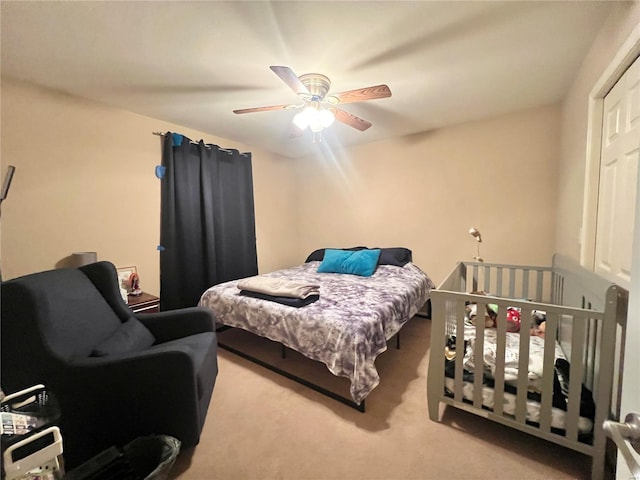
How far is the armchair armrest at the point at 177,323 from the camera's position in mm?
1855

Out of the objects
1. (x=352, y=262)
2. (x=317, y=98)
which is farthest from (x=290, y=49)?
(x=352, y=262)

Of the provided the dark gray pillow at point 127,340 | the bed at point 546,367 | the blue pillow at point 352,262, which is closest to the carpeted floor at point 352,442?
the bed at point 546,367

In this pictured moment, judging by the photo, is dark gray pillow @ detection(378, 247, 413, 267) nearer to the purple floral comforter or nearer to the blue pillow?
the blue pillow

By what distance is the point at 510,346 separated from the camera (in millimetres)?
1704

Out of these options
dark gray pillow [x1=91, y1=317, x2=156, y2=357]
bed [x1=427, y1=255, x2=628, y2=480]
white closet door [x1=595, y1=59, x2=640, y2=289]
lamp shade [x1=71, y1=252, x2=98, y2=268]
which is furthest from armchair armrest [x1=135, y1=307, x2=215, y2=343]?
white closet door [x1=595, y1=59, x2=640, y2=289]

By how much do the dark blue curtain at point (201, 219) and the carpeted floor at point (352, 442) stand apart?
4.57 ft

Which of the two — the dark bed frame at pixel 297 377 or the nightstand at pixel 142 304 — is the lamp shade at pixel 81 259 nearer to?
the nightstand at pixel 142 304

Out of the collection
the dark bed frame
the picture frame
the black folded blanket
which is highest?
the picture frame

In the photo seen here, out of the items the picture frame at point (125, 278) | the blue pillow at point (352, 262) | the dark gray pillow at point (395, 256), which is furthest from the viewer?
the dark gray pillow at point (395, 256)

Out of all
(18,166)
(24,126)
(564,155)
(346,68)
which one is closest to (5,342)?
(18,166)

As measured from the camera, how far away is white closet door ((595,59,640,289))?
127cm

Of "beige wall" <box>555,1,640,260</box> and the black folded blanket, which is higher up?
"beige wall" <box>555,1,640,260</box>

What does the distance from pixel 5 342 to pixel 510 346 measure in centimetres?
269

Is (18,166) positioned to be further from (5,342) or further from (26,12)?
(5,342)
